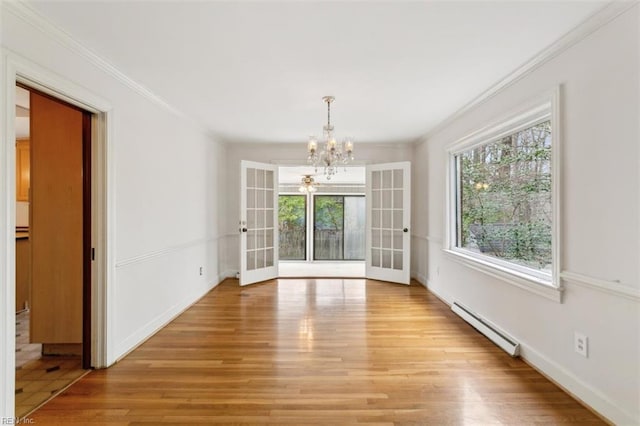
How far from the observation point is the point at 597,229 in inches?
72.6

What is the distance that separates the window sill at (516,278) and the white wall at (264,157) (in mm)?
2418

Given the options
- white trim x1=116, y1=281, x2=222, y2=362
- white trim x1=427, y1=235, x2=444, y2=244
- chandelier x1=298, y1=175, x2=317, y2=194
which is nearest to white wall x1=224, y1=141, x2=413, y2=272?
white trim x1=116, y1=281, x2=222, y2=362

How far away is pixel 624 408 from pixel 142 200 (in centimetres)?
372

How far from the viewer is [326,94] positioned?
299 centimetres

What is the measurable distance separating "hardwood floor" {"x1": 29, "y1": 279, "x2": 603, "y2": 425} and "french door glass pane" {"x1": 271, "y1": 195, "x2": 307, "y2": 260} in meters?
4.51

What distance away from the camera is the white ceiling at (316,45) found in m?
→ 1.74

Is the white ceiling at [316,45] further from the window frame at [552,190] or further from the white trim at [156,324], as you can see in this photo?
the white trim at [156,324]

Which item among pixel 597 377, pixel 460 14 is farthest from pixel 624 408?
pixel 460 14

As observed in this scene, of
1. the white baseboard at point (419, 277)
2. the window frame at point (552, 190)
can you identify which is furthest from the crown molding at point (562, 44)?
the white baseboard at point (419, 277)

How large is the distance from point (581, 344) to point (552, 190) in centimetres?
103

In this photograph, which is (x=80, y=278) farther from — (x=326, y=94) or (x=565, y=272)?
(x=565, y=272)

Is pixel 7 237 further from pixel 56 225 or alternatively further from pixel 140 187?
pixel 140 187

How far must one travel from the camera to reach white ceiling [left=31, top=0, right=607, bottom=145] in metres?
1.74

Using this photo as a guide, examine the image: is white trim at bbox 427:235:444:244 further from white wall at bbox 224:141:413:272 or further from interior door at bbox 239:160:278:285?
interior door at bbox 239:160:278:285
